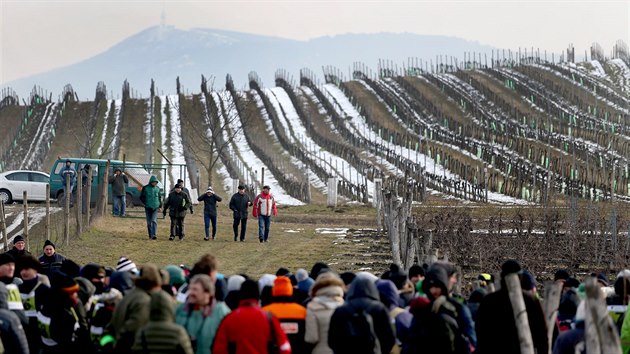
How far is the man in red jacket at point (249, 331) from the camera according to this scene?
10.4 m

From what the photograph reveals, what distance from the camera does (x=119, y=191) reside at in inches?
1342

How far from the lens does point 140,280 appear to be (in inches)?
424

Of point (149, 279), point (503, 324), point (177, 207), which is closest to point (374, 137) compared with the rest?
point (177, 207)

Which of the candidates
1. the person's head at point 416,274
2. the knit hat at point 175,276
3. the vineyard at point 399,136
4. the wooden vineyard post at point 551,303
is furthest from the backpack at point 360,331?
the vineyard at point 399,136

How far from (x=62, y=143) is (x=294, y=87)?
2448 centimetres

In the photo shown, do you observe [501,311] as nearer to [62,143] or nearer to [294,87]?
[62,143]

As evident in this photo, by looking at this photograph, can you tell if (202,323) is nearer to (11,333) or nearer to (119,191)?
(11,333)

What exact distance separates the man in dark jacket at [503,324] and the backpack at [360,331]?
3.15ft

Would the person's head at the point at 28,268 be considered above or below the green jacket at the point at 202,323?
above

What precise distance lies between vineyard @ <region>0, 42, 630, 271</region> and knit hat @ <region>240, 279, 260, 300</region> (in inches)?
737

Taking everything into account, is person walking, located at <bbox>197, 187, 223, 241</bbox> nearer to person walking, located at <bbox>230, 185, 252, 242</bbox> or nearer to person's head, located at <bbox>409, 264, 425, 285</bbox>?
person walking, located at <bbox>230, 185, 252, 242</bbox>

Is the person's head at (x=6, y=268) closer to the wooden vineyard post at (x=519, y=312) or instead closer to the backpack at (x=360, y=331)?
the backpack at (x=360, y=331)

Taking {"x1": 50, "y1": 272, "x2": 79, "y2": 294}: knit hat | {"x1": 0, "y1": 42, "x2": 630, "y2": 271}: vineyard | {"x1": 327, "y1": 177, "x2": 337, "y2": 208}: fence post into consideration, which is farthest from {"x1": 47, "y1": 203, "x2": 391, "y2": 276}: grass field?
{"x1": 50, "y1": 272, "x2": 79, "y2": 294}: knit hat

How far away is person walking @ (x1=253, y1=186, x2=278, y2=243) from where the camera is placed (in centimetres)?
3005
